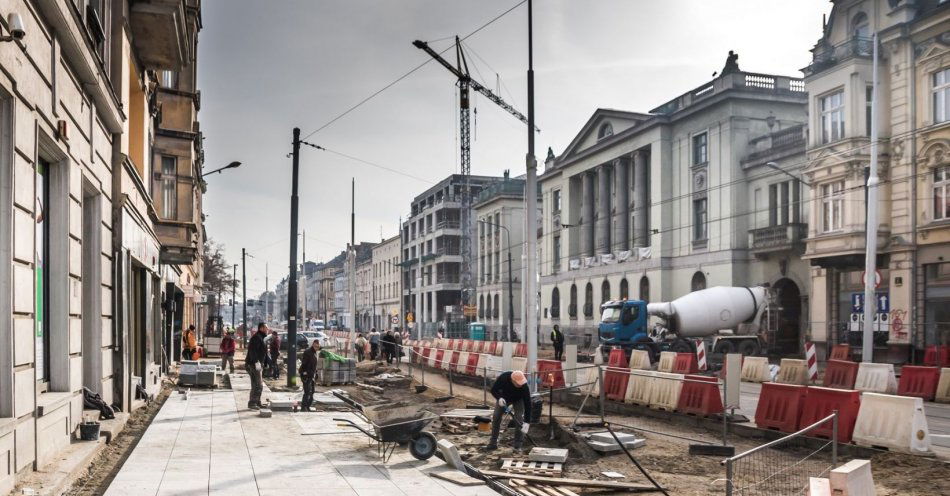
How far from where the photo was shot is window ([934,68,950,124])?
3098 cm

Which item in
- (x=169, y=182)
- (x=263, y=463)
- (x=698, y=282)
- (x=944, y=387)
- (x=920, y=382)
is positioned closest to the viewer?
(x=263, y=463)

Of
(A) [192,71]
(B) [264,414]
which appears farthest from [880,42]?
(B) [264,414]

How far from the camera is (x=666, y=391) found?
18219 mm

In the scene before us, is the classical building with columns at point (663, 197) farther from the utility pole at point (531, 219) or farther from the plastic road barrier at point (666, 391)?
the utility pole at point (531, 219)

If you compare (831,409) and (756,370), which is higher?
(831,409)

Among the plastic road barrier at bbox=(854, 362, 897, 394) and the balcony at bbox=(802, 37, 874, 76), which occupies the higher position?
the balcony at bbox=(802, 37, 874, 76)

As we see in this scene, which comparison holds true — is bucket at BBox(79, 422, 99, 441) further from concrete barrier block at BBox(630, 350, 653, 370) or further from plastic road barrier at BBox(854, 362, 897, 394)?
concrete barrier block at BBox(630, 350, 653, 370)

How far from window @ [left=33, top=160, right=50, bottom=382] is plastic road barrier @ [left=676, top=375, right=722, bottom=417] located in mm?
11855

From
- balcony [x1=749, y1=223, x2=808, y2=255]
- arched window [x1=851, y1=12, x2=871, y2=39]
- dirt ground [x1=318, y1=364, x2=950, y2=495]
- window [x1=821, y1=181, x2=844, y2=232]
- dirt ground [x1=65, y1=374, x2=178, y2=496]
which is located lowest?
dirt ground [x1=318, y1=364, x2=950, y2=495]

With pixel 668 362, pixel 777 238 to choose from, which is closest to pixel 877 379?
pixel 668 362

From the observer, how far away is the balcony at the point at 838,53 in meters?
35.2

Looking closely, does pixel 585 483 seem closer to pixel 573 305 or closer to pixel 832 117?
pixel 832 117

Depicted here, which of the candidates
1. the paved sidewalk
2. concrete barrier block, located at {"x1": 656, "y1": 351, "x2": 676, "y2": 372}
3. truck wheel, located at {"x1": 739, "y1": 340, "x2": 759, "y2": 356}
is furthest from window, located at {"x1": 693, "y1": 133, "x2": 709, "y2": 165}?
the paved sidewalk

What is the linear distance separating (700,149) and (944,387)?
1255 inches
